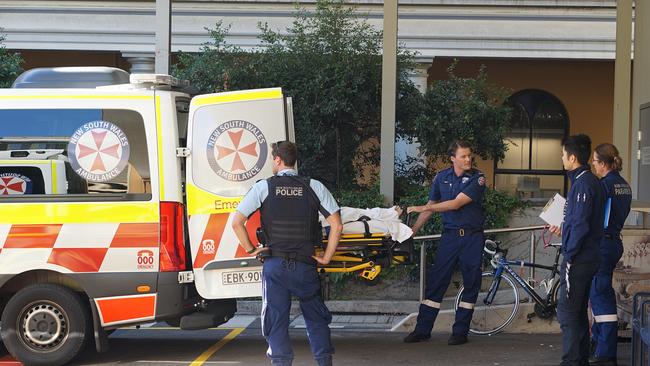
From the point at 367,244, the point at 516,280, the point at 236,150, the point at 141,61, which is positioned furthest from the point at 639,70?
the point at 141,61

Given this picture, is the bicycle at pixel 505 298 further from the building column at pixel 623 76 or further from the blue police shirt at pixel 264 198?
the building column at pixel 623 76

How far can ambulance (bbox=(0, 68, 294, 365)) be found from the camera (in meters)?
7.76

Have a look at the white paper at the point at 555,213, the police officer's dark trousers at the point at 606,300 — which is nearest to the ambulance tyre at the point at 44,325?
the white paper at the point at 555,213

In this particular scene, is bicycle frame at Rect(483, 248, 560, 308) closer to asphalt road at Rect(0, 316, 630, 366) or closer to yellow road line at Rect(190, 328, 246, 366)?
asphalt road at Rect(0, 316, 630, 366)

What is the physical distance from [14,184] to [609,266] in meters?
4.84

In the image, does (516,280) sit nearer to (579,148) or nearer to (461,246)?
(461,246)

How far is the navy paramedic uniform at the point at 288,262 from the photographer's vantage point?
22.4 feet

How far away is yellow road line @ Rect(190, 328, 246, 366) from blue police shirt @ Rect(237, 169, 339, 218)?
186 centimetres

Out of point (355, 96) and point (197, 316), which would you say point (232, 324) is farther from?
point (355, 96)

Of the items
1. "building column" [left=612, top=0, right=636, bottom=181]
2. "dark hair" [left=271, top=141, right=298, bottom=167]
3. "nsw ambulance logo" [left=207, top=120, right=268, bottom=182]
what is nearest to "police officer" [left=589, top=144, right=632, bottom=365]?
"dark hair" [left=271, top=141, right=298, bottom=167]

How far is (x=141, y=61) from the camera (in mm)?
17984

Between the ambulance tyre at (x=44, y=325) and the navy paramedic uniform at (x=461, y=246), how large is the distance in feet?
10.4

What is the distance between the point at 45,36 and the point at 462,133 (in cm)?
886

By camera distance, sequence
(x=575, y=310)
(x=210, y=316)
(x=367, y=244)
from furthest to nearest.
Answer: (x=210, y=316) → (x=367, y=244) → (x=575, y=310)
